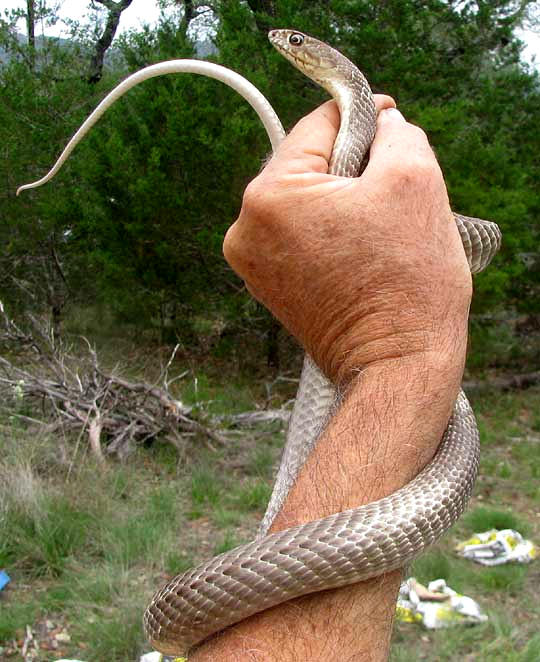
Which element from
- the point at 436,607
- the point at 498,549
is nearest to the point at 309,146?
the point at 436,607

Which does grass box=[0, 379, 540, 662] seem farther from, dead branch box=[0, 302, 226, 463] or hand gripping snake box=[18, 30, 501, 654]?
hand gripping snake box=[18, 30, 501, 654]

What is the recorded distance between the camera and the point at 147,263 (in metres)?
9.25

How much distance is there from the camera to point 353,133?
6.77ft

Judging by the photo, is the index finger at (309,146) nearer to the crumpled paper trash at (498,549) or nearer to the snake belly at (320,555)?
the snake belly at (320,555)

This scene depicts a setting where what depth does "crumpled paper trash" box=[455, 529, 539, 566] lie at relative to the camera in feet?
16.4

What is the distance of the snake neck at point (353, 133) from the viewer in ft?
6.58

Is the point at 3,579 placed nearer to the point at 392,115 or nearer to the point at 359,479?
the point at 359,479

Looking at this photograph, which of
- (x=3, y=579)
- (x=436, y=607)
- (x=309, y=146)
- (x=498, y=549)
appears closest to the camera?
(x=309, y=146)

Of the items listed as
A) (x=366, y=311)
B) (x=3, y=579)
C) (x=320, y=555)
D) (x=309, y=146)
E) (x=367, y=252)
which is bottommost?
(x=3, y=579)

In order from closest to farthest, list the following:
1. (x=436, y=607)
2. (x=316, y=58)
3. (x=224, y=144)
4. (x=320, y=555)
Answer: (x=320, y=555) → (x=316, y=58) → (x=436, y=607) → (x=224, y=144)

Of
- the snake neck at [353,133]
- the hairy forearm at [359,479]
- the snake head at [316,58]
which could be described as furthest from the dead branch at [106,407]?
the hairy forearm at [359,479]

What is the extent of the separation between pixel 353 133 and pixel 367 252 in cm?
52

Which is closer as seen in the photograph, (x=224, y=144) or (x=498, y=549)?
(x=498, y=549)

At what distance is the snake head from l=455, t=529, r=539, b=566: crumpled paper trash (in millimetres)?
3533
